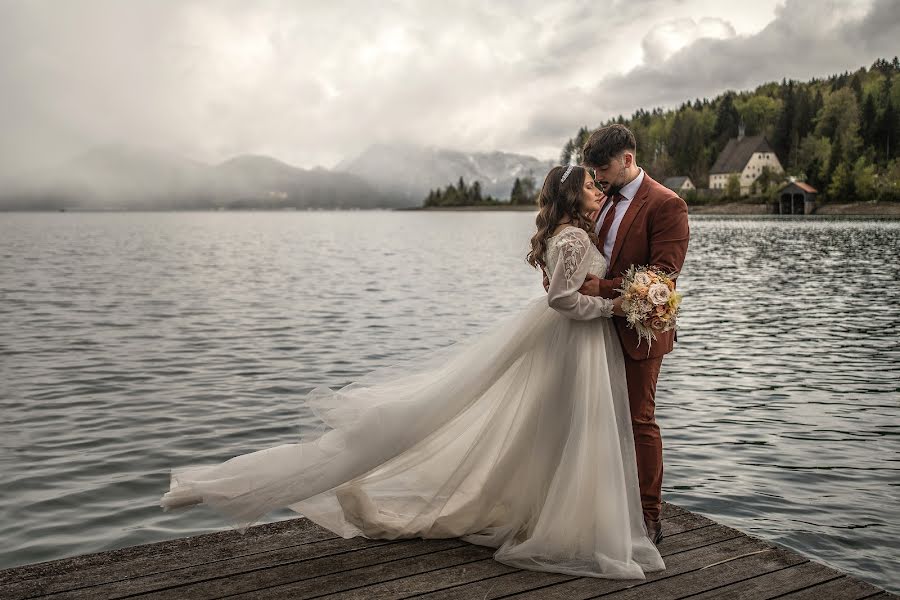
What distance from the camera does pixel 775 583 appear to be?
4.60m

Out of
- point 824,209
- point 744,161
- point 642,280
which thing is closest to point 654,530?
point 642,280

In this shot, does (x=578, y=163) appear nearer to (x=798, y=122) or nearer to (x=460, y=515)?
(x=460, y=515)

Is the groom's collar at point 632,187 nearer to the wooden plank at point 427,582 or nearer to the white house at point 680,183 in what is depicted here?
the wooden plank at point 427,582

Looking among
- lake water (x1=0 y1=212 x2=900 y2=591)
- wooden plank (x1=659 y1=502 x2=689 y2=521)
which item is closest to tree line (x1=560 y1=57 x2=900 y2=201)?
lake water (x1=0 y1=212 x2=900 y2=591)

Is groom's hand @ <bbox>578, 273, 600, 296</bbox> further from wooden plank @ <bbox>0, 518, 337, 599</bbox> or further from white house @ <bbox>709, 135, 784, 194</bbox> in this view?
white house @ <bbox>709, 135, 784, 194</bbox>

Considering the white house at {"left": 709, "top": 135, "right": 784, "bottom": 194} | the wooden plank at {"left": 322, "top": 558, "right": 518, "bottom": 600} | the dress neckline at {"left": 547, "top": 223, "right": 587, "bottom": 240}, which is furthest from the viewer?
the white house at {"left": 709, "top": 135, "right": 784, "bottom": 194}

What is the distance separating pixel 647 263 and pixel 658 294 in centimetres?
46

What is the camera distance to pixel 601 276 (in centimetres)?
509

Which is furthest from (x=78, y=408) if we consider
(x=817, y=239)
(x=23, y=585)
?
(x=817, y=239)

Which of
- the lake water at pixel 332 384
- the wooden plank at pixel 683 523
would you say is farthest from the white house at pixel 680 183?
the wooden plank at pixel 683 523

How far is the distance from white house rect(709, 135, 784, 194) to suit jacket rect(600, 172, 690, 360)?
536 feet

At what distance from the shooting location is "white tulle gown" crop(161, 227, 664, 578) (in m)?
4.79

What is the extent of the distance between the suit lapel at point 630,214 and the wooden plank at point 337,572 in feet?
7.22

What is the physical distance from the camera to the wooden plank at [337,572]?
14.5 feet
